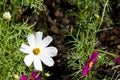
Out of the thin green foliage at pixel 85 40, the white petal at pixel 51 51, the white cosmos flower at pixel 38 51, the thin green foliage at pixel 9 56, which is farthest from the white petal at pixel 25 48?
the thin green foliage at pixel 85 40

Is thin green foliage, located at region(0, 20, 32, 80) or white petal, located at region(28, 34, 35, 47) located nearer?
white petal, located at region(28, 34, 35, 47)

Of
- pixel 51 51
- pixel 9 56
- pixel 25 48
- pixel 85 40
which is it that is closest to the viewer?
pixel 25 48

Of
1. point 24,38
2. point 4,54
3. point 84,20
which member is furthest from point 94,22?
point 4,54

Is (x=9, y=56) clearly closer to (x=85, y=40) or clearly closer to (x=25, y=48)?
(x=25, y=48)

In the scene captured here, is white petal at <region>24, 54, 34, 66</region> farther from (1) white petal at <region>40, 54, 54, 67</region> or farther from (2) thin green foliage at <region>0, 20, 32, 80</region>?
(2) thin green foliage at <region>0, 20, 32, 80</region>

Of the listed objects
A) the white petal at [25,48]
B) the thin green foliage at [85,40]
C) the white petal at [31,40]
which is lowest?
the thin green foliage at [85,40]

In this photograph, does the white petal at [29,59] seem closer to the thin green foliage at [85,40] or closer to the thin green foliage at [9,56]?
the thin green foliage at [9,56]

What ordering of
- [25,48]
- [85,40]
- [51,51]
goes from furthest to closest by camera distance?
[85,40], [51,51], [25,48]

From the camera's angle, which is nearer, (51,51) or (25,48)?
(25,48)

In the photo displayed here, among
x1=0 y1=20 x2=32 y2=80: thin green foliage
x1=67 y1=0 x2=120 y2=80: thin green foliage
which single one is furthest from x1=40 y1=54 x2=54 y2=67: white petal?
x1=67 y1=0 x2=120 y2=80: thin green foliage

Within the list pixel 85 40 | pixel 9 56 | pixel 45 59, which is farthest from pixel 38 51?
pixel 85 40

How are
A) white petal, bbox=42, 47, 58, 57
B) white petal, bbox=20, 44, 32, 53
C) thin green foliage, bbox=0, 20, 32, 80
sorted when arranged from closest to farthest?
white petal, bbox=20, 44, 32, 53 → white petal, bbox=42, 47, 58, 57 → thin green foliage, bbox=0, 20, 32, 80
